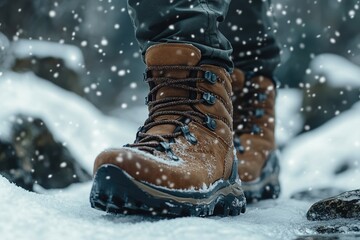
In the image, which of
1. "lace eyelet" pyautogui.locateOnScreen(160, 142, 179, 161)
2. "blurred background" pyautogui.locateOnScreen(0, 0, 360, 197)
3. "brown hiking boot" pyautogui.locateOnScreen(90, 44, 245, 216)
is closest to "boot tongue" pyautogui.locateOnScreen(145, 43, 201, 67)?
"brown hiking boot" pyautogui.locateOnScreen(90, 44, 245, 216)

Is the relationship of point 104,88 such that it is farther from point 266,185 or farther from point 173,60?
point 173,60

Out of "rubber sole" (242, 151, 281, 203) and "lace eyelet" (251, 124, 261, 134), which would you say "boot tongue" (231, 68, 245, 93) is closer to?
"lace eyelet" (251, 124, 261, 134)

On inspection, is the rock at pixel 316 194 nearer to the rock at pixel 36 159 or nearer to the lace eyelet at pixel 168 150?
the lace eyelet at pixel 168 150

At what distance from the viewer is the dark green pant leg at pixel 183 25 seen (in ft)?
5.07

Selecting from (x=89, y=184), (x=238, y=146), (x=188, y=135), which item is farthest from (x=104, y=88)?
(x=188, y=135)

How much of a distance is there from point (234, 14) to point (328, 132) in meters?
2.68

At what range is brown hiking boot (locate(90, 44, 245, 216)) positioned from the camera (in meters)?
1.20

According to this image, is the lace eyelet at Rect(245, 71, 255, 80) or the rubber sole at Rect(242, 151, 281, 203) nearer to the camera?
the rubber sole at Rect(242, 151, 281, 203)

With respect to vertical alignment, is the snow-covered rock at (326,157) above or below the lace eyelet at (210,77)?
above

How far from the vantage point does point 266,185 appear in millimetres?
2168

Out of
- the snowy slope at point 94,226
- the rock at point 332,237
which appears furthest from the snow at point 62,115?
the rock at point 332,237

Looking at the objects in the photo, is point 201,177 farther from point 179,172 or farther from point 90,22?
point 90,22

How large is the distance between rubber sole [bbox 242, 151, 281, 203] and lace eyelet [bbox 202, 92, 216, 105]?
61 cm

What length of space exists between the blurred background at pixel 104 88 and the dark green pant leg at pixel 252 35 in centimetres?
88
